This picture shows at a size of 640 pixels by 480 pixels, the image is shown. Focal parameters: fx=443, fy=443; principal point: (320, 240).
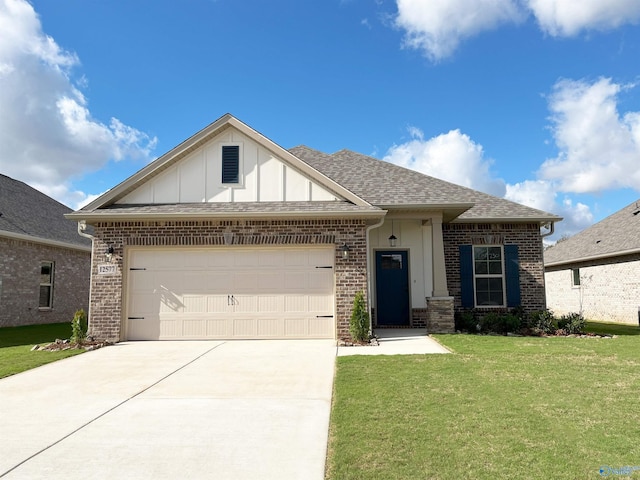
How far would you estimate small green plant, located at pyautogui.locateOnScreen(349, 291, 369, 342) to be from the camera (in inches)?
390

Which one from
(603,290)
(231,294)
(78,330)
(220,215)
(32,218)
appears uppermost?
(32,218)

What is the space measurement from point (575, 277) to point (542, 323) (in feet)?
33.7

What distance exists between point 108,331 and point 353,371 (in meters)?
6.61

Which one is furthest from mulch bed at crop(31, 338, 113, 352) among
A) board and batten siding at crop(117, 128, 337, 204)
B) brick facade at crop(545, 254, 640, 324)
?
brick facade at crop(545, 254, 640, 324)

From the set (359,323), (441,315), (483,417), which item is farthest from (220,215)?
(483,417)

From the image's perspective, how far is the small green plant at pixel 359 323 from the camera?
991 centimetres

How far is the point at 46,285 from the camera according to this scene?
1672 centimetres

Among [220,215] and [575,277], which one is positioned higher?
[220,215]

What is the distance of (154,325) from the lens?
10719mm

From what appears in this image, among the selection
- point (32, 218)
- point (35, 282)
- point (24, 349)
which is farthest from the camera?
point (32, 218)

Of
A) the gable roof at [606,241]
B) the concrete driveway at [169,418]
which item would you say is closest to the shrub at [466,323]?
the concrete driveway at [169,418]

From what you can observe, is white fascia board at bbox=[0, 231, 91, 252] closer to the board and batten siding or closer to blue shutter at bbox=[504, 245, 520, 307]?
the board and batten siding

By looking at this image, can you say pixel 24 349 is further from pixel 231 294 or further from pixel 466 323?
pixel 466 323

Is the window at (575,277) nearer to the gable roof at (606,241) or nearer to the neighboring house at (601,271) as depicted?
the neighboring house at (601,271)
